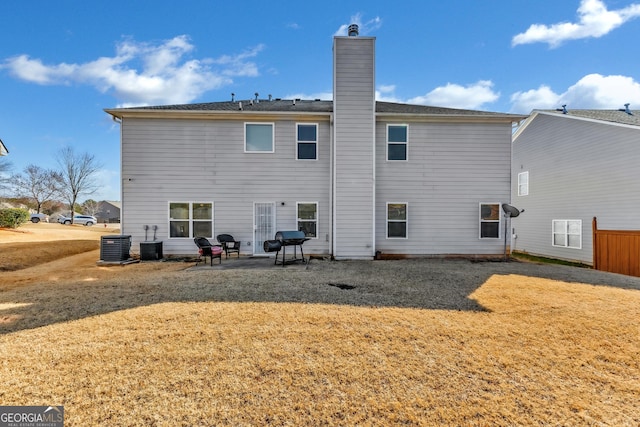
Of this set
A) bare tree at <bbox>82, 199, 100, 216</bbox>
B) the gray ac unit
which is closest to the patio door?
the gray ac unit

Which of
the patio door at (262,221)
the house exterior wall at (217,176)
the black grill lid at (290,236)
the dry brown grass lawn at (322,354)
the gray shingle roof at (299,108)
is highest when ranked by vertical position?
the gray shingle roof at (299,108)

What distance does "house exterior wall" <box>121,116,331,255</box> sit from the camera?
10609mm

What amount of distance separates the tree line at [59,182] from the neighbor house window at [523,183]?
152 ft

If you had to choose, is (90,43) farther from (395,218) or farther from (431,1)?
(395,218)

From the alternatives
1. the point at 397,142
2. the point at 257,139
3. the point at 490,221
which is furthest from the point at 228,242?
the point at 490,221

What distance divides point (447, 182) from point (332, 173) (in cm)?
454

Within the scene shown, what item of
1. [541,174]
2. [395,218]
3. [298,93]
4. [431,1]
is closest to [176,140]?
[298,93]

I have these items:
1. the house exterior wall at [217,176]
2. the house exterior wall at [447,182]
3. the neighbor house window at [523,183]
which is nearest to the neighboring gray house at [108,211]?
the house exterior wall at [217,176]

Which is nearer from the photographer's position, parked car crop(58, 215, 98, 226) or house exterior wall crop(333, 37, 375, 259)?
house exterior wall crop(333, 37, 375, 259)

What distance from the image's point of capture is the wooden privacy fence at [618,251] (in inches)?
361

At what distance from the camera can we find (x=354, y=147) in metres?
10.4

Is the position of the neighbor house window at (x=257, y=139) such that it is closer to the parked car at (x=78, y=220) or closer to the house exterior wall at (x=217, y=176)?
the house exterior wall at (x=217, y=176)

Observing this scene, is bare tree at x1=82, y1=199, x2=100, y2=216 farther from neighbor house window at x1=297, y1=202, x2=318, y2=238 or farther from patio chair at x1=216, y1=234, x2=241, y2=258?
neighbor house window at x1=297, y1=202, x2=318, y2=238

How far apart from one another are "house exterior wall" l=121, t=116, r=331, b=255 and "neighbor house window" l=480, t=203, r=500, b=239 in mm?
6031
